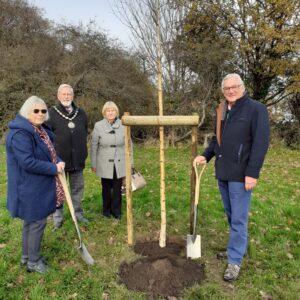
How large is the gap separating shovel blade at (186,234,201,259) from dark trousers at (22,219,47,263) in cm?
190

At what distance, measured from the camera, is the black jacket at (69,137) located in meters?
5.05

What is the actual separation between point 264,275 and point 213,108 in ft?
45.1

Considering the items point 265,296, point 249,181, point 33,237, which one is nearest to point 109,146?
point 33,237

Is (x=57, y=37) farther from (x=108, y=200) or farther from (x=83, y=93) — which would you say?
(x=108, y=200)

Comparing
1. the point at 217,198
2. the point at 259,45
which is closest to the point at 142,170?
the point at 217,198

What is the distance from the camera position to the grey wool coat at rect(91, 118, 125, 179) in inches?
215

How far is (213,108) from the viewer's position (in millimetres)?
17250

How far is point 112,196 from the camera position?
230 inches

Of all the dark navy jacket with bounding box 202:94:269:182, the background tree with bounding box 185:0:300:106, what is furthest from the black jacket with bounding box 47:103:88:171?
the background tree with bounding box 185:0:300:106

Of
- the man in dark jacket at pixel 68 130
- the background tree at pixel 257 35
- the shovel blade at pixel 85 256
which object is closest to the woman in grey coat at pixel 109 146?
the man in dark jacket at pixel 68 130

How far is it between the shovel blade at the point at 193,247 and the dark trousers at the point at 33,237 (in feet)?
6.22

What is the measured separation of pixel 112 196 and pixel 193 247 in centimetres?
192

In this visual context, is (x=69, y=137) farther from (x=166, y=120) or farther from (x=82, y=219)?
(x=166, y=120)

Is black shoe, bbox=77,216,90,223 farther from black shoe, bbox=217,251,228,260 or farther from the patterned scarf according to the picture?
black shoe, bbox=217,251,228,260
